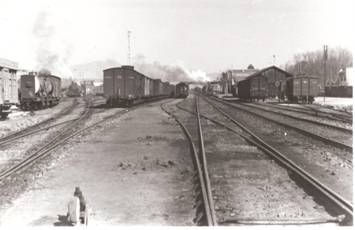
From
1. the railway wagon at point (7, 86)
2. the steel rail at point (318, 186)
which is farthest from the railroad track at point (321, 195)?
the railway wagon at point (7, 86)

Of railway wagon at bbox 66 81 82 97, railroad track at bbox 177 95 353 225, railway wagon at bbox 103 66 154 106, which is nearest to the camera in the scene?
railroad track at bbox 177 95 353 225

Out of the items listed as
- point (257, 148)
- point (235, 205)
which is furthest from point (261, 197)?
point (257, 148)

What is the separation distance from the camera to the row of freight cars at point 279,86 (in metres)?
44.3

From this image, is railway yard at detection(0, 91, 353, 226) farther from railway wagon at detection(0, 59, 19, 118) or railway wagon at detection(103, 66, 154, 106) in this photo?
railway wagon at detection(103, 66, 154, 106)

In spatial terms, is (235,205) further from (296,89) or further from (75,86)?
(75,86)

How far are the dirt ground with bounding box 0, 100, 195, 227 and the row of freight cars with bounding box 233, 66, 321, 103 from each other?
33.2 metres

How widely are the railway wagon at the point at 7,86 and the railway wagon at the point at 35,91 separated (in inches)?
315

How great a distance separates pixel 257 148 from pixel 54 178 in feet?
19.0

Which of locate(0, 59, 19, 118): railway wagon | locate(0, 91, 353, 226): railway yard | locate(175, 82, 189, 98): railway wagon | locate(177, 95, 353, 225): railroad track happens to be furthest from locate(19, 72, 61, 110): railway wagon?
locate(175, 82, 189, 98): railway wagon

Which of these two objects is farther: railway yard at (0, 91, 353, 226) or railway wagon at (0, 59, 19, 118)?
railway wagon at (0, 59, 19, 118)

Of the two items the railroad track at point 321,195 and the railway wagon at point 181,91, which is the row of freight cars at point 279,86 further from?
the railroad track at point 321,195

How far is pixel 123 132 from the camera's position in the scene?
55.6 feet

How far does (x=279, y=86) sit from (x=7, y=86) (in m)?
36.0

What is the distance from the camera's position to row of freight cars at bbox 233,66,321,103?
44.3m
